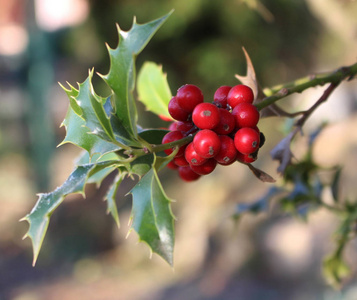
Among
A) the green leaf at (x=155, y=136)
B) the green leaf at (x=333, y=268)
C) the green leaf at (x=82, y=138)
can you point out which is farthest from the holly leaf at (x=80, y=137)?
the green leaf at (x=333, y=268)

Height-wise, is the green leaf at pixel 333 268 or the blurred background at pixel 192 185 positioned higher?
the green leaf at pixel 333 268

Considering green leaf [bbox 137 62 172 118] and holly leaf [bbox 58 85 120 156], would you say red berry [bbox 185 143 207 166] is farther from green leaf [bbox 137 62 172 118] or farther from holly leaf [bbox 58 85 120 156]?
green leaf [bbox 137 62 172 118]

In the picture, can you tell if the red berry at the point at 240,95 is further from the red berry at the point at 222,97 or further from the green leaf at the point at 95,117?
the green leaf at the point at 95,117

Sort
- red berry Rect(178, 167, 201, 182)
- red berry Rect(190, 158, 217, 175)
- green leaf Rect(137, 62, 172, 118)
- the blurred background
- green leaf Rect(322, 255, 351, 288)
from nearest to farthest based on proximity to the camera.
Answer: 1. red berry Rect(190, 158, 217, 175)
2. red berry Rect(178, 167, 201, 182)
3. green leaf Rect(137, 62, 172, 118)
4. green leaf Rect(322, 255, 351, 288)
5. the blurred background

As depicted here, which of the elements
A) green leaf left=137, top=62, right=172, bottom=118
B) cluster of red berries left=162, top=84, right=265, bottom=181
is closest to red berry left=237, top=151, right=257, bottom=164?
cluster of red berries left=162, top=84, right=265, bottom=181

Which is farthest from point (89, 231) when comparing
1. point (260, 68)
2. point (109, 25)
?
point (260, 68)

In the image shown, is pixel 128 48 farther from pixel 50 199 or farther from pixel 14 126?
pixel 14 126

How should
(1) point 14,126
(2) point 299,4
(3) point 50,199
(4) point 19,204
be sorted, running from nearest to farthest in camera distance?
(3) point 50,199
(2) point 299,4
(4) point 19,204
(1) point 14,126
